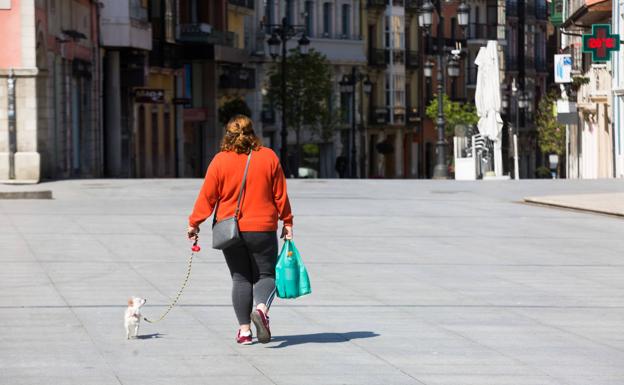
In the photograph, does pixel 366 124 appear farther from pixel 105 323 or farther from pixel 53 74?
pixel 105 323

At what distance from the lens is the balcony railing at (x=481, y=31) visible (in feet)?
351

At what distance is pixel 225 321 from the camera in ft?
45.1

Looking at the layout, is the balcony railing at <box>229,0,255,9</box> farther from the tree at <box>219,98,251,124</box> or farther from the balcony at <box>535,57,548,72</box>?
the balcony at <box>535,57,548,72</box>

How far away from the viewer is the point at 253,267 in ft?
40.6

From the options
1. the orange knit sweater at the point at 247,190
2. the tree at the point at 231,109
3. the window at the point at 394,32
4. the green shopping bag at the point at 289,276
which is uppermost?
the window at the point at 394,32

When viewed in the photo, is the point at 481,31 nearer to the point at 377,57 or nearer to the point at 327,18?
the point at 377,57

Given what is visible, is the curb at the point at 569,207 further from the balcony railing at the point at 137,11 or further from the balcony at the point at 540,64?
the balcony at the point at 540,64

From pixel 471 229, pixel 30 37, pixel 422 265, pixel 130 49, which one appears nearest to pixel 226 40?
pixel 130 49

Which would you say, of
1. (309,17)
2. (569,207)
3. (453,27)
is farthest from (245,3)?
(569,207)

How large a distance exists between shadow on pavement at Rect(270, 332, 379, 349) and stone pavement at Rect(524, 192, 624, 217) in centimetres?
1559

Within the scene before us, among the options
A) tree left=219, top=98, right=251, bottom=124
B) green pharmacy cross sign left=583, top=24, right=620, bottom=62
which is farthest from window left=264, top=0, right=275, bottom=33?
green pharmacy cross sign left=583, top=24, right=620, bottom=62

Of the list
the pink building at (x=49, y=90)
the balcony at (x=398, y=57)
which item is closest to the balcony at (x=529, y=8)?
the balcony at (x=398, y=57)

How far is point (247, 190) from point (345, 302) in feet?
10.9

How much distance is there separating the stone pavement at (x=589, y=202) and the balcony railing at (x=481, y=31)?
7345 centimetres
